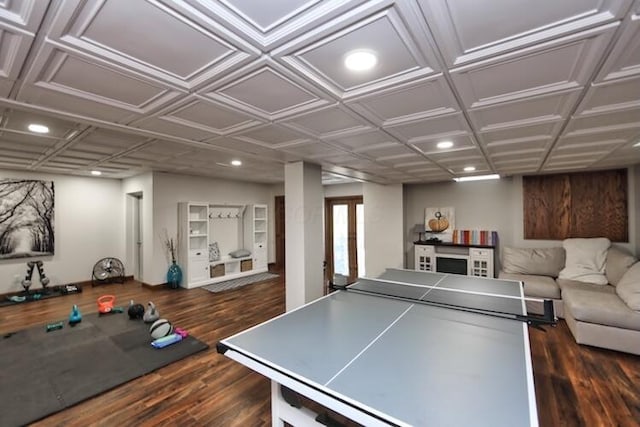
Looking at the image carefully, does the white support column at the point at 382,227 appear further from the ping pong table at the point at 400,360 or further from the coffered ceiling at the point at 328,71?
the ping pong table at the point at 400,360

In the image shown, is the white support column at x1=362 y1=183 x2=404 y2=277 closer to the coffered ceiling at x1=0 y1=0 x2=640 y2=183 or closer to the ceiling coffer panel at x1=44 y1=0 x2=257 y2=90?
the coffered ceiling at x1=0 y1=0 x2=640 y2=183

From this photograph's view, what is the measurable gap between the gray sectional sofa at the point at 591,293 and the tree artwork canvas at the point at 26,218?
342 inches

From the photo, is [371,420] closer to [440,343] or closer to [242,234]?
[440,343]

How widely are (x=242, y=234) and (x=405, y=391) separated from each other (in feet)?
22.6

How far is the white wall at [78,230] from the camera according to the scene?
5.54 meters

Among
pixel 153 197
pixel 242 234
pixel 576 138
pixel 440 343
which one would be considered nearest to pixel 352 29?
pixel 440 343

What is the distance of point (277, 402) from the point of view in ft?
5.35

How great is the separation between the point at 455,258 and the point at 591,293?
2.21 metres

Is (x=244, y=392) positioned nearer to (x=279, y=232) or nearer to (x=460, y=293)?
(x=460, y=293)

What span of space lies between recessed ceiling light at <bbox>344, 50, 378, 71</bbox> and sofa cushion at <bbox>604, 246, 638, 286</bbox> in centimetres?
479

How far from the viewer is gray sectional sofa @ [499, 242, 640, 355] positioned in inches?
120

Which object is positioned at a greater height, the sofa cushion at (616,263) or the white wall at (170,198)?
the white wall at (170,198)

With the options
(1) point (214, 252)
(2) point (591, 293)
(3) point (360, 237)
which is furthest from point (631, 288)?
(1) point (214, 252)

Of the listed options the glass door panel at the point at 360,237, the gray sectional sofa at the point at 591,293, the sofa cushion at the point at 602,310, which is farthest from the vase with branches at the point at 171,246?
the sofa cushion at the point at 602,310
